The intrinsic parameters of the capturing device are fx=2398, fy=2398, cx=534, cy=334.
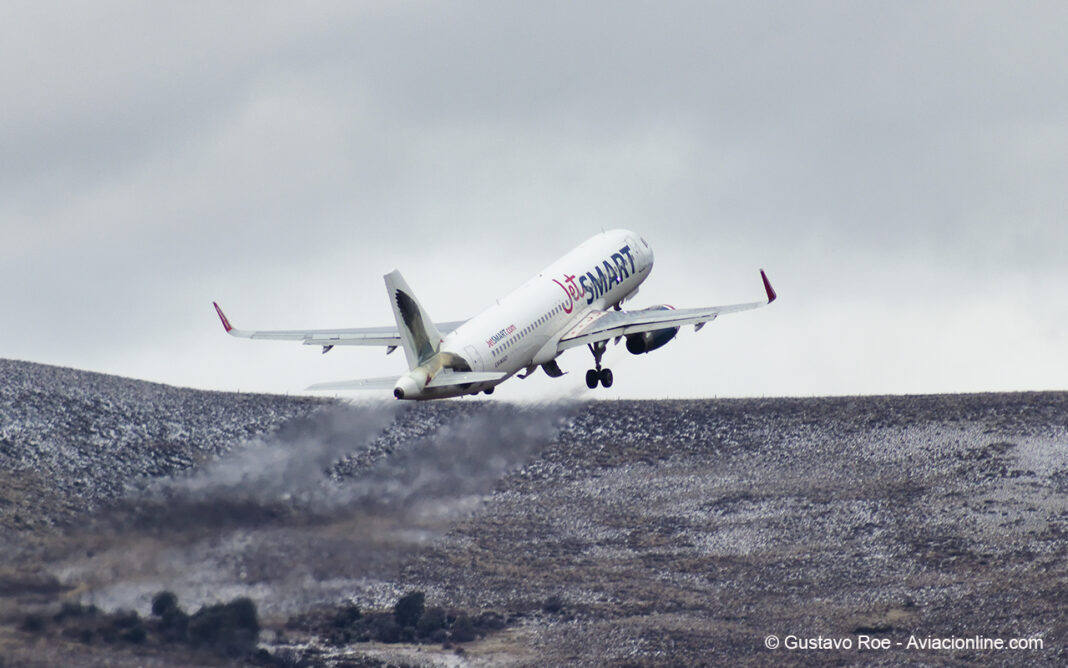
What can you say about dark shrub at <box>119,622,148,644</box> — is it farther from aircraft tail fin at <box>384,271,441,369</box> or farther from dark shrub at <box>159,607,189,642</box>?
aircraft tail fin at <box>384,271,441,369</box>

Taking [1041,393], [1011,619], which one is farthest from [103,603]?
[1041,393]

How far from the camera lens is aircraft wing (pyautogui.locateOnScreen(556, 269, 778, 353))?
353 ft

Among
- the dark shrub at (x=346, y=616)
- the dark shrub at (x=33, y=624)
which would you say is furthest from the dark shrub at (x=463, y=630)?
the dark shrub at (x=33, y=624)

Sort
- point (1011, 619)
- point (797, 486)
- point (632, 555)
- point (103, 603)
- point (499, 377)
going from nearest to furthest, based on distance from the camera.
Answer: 1. point (499, 377)
2. point (103, 603)
3. point (1011, 619)
4. point (632, 555)
5. point (797, 486)

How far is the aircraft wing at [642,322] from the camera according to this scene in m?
108

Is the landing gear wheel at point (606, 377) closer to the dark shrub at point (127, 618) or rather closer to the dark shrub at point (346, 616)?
the dark shrub at point (127, 618)

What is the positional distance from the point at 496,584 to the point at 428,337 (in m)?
48.5

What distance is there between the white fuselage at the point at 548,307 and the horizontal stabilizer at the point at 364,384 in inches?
21.4

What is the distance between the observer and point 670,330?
111 m

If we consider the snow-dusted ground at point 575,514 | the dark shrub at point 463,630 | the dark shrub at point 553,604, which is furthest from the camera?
the dark shrub at point 553,604

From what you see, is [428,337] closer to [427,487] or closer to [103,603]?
[103,603]

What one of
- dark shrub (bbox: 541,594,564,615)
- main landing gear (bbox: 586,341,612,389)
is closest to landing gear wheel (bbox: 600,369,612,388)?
main landing gear (bbox: 586,341,612,389)

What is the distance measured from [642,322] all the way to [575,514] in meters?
50.6

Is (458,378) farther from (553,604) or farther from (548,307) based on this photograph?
(553,604)
